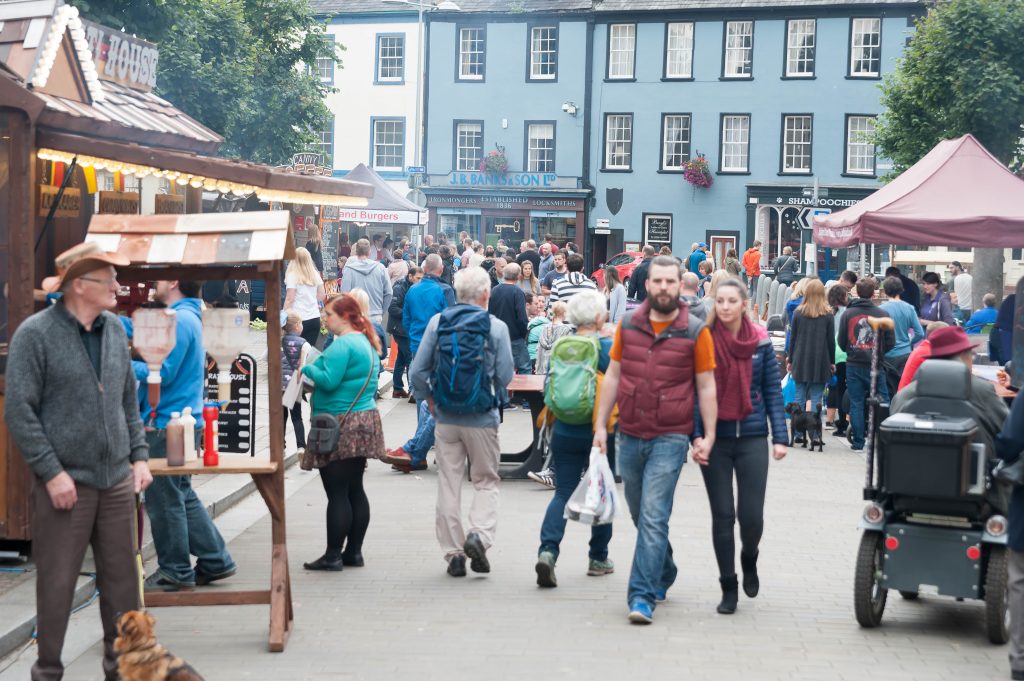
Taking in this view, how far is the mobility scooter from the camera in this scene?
702 centimetres

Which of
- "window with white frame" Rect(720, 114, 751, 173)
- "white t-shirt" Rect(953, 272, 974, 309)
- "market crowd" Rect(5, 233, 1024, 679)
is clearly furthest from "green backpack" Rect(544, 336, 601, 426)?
"window with white frame" Rect(720, 114, 751, 173)

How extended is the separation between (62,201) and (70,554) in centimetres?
392

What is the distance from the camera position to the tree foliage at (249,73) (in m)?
33.1

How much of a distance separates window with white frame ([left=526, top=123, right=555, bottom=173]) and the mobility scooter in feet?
134

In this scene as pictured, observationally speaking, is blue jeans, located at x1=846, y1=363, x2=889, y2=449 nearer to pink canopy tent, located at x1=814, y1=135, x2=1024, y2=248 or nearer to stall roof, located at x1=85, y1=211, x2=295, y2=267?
pink canopy tent, located at x1=814, y1=135, x2=1024, y2=248

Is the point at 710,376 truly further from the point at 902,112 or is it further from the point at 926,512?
the point at 902,112

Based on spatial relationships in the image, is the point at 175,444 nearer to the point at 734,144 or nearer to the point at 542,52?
the point at 734,144

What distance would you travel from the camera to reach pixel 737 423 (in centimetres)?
752

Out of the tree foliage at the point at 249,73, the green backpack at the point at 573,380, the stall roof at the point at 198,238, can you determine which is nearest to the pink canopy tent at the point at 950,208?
the green backpack at the point at 573,380

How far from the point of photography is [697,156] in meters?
46.0

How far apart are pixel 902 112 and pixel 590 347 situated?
72.4 feet

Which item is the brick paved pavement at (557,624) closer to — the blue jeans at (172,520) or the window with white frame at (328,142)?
the blue jeans at (172,520)

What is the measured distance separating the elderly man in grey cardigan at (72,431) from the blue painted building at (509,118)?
41.8m

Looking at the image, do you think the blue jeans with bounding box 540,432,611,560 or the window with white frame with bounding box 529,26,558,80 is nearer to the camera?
the blue jeans with bounding box 540,432,611,560
